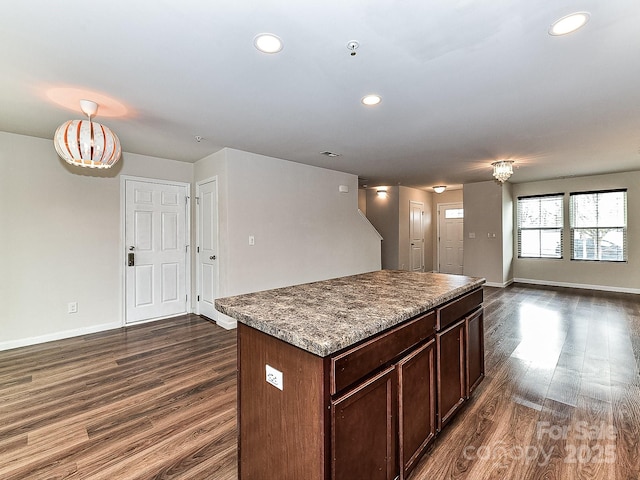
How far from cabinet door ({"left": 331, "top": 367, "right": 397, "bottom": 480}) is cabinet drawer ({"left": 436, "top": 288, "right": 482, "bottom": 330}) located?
626mm

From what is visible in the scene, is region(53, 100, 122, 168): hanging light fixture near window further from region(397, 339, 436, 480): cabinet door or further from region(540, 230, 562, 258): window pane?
region(540, 230, 562, 258): window pane

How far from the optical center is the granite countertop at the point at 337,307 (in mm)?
1172

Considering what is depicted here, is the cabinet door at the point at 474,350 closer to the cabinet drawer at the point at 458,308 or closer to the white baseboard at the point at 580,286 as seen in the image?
the cabinet drawer at the point at 458,308

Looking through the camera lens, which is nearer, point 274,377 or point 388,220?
point 274,377

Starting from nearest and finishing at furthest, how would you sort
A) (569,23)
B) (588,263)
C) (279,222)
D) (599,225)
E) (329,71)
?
(569,23), (329,71), (279,222), (599,225), (588,263)

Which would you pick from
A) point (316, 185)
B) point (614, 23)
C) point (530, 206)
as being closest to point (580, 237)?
point (530, 206)

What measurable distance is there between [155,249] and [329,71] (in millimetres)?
3743

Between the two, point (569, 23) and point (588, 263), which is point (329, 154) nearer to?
point (569, 23)

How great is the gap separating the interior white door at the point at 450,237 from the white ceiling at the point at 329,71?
4783 millimetres

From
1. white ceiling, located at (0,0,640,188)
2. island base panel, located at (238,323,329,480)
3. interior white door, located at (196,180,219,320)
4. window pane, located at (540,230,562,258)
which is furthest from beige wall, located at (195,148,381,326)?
window pane, located at (540,230,562,258)

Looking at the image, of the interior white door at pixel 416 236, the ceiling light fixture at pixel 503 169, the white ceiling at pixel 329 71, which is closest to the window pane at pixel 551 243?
the interior white door at pixel 416 236

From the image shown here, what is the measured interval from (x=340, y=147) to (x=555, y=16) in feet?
8.82

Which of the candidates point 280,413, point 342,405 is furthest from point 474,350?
point 280,413

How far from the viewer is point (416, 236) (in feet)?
27.7
